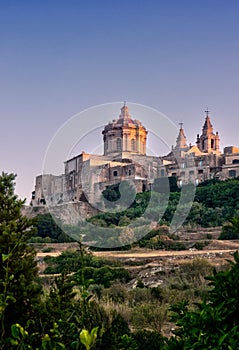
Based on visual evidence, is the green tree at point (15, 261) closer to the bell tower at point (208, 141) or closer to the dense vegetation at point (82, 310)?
the dense vegetation at point (82, 310)

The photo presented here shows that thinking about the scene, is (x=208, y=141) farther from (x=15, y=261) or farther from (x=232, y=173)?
(x=15, y=261)

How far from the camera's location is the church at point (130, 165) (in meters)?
46.9

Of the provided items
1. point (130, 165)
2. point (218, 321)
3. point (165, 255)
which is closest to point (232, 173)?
point (130, 165)

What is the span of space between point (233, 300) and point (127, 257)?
20869 millimetres

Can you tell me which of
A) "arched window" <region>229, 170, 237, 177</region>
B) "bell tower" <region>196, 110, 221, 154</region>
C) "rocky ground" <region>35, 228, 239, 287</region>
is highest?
"bell tower" <region>196, 110, 221, 154</region>

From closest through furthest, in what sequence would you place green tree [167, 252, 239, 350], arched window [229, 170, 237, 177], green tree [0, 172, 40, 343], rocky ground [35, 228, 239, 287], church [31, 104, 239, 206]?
green tree [167, 252, 239, 350], green tree [0, 172, 40, 343], rocky ground [35, 228, 239, 287], arched window [229, 170, 237, 177], church [31, 104, 239, 206]

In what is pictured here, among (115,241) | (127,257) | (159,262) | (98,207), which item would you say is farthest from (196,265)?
(98,207)

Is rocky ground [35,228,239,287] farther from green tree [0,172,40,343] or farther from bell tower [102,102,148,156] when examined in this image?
bell tower [102,102,148,156]

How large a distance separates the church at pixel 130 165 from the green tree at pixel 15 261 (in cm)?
3982

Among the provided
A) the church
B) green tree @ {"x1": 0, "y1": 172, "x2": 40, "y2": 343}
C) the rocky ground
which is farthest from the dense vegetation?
the church

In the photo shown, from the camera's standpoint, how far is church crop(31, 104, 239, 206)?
46906 millimetres

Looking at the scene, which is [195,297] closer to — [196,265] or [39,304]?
[196,265]

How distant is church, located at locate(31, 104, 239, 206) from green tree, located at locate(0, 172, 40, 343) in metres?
39.8

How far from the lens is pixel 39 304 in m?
4.96
